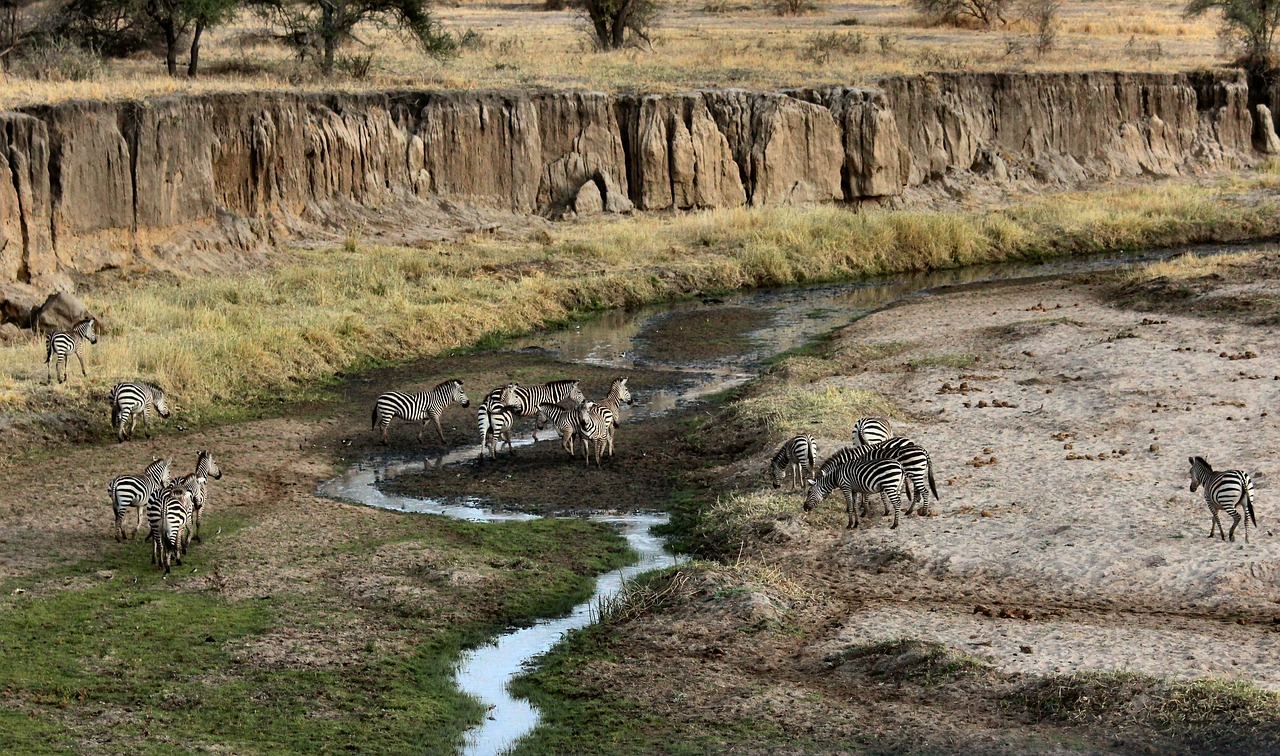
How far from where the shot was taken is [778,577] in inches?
649

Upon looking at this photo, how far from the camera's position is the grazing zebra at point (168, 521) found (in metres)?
16.9

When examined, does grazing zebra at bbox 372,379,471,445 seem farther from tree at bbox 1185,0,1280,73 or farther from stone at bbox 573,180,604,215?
tree at bbox 1185,0,1280,73

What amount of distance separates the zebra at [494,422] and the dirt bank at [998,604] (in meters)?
3.86

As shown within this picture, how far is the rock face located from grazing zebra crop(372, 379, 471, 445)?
34.8 feet

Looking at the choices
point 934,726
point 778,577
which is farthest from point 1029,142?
point 934,726

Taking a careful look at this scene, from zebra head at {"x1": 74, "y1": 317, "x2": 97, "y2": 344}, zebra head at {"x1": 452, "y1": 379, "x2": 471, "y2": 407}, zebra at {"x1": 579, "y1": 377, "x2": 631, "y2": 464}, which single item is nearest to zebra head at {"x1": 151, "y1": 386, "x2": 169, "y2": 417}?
zebra head at {"x1": 74, "y1": 317, "x2": 97, "y2": 344}

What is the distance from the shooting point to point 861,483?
1800cm

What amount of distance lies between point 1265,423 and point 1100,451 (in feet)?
9.17

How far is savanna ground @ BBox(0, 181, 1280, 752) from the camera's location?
13.3 m

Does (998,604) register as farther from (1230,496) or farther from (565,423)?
(565,423)

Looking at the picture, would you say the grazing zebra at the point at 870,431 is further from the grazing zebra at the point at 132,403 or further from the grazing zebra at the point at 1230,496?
the grazing zebra at the point at 132,403

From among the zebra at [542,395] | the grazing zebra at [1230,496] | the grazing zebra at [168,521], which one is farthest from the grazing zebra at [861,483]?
the grazing zebra at [168,521]

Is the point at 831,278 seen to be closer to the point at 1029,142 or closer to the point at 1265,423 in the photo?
the point at 1029,142

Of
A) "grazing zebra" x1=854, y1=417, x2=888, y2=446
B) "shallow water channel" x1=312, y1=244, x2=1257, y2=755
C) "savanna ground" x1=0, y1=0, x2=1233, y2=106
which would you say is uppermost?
"savanna ground" x1=0, y1=0, x2=1233, y2=106
